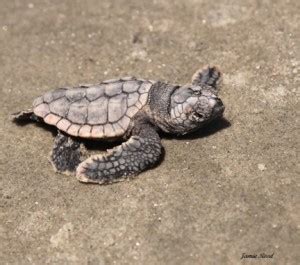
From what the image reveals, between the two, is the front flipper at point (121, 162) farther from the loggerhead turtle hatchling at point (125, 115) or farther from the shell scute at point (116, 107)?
the shell scute at point (116, 107)

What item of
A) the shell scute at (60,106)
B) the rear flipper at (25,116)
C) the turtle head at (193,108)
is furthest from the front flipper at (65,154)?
the turtle head at (193,108)

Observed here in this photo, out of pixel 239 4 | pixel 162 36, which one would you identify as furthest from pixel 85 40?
pixel 239 4

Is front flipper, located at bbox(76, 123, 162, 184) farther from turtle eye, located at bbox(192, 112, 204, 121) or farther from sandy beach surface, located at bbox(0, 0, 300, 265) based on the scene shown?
turtle eye, located at bbox(192, 112, 204, 121)

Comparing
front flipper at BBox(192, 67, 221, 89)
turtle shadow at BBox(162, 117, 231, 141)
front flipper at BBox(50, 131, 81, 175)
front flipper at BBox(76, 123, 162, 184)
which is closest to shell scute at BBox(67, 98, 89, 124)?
front flipper at BBox(50, 131, 81, 175)

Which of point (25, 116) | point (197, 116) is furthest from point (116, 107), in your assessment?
point (25, 116)

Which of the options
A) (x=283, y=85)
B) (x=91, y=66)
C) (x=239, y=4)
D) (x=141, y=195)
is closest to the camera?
(x=141, y=195)

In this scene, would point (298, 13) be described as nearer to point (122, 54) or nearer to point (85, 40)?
point (122, 54)
